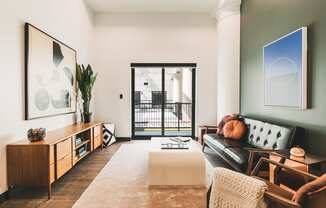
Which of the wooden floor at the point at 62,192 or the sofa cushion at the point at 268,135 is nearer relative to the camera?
the wooden floor at the point at 62,192

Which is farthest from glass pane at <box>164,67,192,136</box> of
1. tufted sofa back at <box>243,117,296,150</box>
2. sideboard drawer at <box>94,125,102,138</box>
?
tufted sofa back at <box>243,117,296,150</box>

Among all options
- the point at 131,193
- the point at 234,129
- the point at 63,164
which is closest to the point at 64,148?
the point at 63,164

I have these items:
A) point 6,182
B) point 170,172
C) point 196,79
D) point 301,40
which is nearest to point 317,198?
point 170,172

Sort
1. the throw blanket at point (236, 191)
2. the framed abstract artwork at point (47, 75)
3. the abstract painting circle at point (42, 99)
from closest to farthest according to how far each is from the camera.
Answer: the throw blanket at point (236, 191) → the framed abstract artwork at point (47, 75) → the abstract painting circle at point (42, 99)

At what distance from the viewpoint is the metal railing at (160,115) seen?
646 cm

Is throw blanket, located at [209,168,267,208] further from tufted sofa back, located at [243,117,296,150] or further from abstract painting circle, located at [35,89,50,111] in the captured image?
abstract painting circle, located at [35,89,50,111]

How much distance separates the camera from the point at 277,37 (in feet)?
12.0

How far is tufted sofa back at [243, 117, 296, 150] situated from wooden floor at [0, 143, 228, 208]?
742 mm

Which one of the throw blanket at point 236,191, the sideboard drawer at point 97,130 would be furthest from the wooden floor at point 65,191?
the throw blanket at point 236,191

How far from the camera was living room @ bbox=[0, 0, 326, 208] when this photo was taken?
102 inches

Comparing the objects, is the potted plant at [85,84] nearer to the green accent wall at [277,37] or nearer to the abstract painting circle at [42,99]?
the abstract painting circle at [42,99]

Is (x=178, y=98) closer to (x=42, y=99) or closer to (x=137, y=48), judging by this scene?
(x=137, y=48)

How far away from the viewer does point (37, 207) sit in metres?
2.47

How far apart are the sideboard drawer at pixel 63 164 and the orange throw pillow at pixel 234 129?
2.79 m
